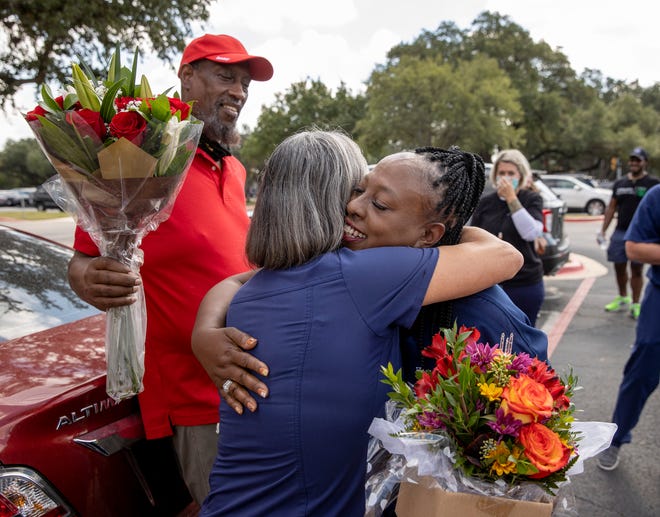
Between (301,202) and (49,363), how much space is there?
1248mm

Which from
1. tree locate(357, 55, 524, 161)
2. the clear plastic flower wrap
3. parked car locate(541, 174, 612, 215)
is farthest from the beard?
tree locate(357, 55, 524, 161)

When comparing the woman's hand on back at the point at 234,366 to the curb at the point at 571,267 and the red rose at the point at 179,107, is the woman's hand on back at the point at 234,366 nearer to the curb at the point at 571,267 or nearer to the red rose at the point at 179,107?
the red rose at the point at 179,107

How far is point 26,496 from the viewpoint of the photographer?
5.22 ft

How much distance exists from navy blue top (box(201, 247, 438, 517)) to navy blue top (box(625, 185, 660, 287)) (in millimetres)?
2579

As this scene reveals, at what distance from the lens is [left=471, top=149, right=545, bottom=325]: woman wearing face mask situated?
4359 mm

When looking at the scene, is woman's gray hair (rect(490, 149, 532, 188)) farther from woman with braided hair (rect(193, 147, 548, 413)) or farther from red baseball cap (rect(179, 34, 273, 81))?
woman with braided hair (rect(193, 147, 548, 413))

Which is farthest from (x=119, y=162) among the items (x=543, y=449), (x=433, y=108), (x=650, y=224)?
(x=433, y=108)

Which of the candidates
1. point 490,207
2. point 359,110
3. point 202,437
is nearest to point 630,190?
point 490,207

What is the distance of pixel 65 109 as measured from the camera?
66.2 inches

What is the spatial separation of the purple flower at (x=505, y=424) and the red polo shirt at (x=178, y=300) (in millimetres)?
1290

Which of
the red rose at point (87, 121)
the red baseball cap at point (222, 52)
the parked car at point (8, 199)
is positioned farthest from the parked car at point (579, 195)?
the parked car at point (8, 199)

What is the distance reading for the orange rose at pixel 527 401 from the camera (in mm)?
1121

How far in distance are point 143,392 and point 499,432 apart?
1.40 m

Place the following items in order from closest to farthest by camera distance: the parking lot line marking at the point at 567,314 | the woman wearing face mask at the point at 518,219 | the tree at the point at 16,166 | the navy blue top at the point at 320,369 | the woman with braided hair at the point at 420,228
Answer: the navy blue top at the point at 320,369
the woman with braided hair at the point at 420,228
the woman wearing face mask at the point at 518,219
the parking lot line marking at the point at 567,314
the tree at the point at 16,166
